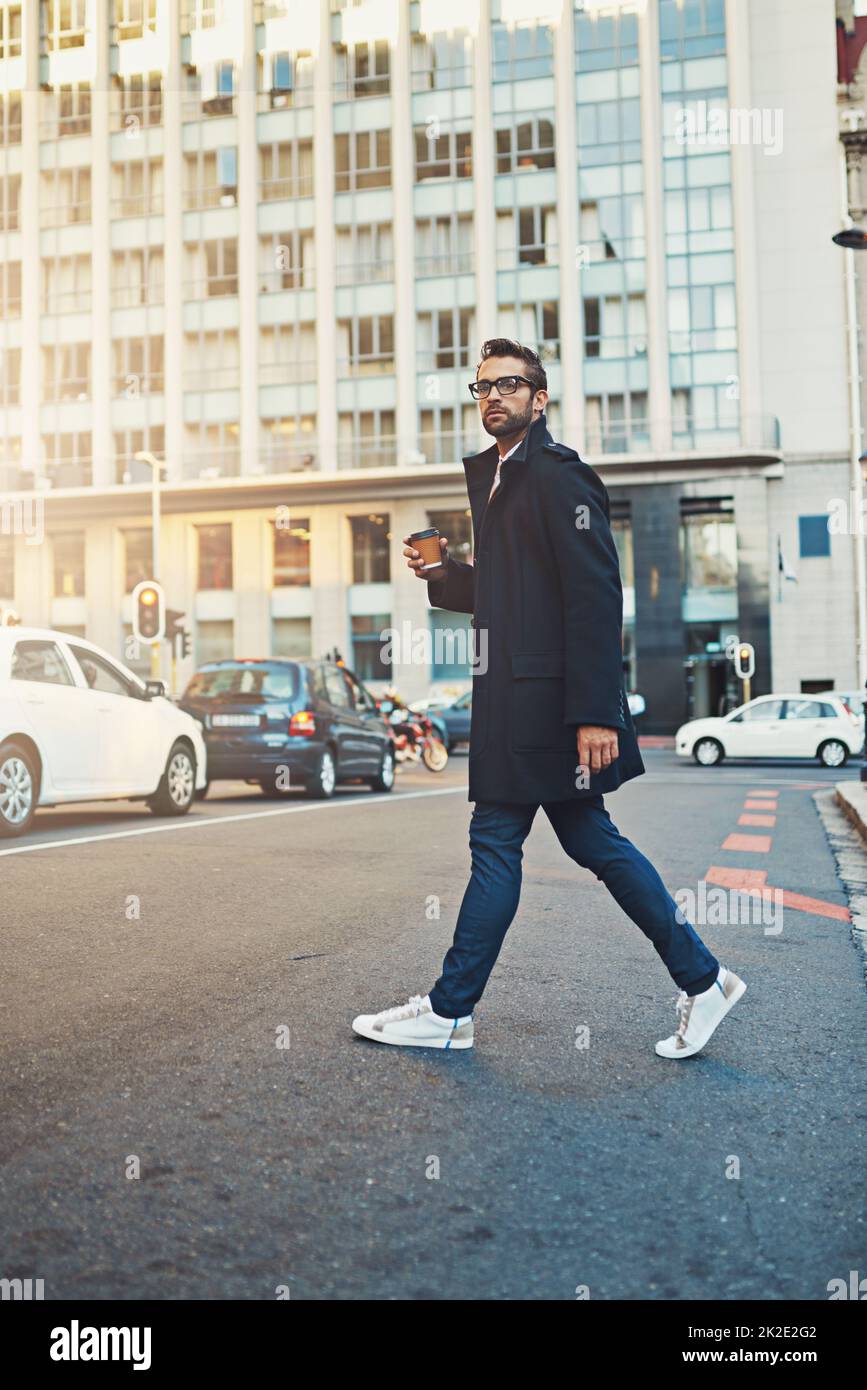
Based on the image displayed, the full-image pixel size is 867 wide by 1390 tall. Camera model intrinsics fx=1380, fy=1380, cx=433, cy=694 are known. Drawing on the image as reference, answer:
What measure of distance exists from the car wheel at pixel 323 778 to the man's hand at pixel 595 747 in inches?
493

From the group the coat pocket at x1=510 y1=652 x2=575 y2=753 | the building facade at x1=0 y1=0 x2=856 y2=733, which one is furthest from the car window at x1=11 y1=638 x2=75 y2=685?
the building facade at x1=0 y1=0 x2=856 y2=733

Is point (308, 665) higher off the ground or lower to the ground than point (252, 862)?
higher

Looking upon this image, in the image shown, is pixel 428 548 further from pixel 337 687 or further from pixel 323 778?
pixel 337 687

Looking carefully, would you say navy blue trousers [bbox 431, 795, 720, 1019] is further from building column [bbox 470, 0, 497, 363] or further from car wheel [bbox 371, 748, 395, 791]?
building column [bbox 470, 0, 497, 363]

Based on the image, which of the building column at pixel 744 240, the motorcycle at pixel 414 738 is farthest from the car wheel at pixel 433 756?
the building column at pixel 744 240

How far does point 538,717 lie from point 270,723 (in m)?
12.4

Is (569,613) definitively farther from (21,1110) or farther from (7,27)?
(7,27)

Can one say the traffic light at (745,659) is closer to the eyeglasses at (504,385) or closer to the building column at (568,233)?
the building column at (568,233)

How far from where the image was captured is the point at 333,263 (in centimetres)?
4659

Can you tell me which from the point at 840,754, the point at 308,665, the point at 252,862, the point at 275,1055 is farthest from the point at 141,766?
the point at 840,754

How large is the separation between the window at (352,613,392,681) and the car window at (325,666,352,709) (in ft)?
93.3

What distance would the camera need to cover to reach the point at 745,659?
142ft

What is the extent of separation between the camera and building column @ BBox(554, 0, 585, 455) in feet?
146

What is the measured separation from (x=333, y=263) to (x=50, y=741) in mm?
38711
